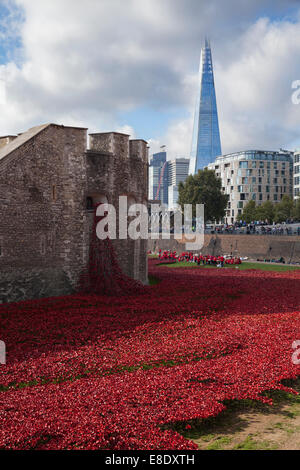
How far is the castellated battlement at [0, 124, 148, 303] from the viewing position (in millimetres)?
17391

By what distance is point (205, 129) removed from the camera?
621 ft

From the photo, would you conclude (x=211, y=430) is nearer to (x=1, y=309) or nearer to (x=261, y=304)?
(x=1, y=309)

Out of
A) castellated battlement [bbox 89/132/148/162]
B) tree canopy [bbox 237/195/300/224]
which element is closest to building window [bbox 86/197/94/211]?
castellated battlement [bbox 89/132/148/162]

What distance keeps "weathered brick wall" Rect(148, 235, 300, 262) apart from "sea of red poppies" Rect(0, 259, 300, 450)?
76.9 feet

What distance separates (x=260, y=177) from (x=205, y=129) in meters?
73.6

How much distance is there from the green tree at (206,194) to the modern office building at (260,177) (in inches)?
1951

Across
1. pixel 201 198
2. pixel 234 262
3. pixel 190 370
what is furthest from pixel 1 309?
pixel 201 198

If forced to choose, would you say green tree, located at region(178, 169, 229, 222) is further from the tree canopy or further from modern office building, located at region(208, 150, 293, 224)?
modern office building, located at region(208, 150, 293, 224)

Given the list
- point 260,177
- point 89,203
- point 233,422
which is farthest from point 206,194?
point 233,422

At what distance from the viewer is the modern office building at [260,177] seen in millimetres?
122750

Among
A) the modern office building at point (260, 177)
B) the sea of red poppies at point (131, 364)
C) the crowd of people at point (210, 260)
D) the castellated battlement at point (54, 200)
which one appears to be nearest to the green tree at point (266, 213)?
the modern office building at point (260, 177)

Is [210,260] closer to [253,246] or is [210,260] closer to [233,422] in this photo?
[253,246]

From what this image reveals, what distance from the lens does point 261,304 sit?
18.5 meters
